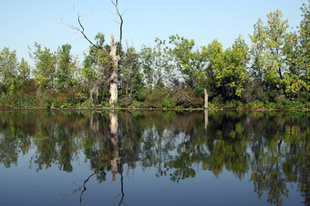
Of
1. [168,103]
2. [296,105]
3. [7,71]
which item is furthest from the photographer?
[7,71]

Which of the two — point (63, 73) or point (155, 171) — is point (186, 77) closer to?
point (63, 73)

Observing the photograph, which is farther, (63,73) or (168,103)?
(63,73)

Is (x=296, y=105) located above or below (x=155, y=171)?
above

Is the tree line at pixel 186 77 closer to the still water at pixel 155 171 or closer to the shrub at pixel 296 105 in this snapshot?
the shrub at pixel 296 105

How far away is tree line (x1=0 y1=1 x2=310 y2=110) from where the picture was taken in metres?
33.5

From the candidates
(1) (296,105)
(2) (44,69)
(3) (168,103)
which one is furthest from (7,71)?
(1) (296,105)

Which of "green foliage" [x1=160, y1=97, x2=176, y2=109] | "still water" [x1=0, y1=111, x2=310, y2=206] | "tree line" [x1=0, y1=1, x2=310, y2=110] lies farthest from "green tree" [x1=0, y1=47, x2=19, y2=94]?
"still water" [x1=0, y1=111, x2=310, y2=206]

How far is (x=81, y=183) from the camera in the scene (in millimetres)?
6133

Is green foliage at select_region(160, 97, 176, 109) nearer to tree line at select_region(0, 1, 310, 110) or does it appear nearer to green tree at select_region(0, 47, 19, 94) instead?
tree line at select_region(0, 1, 310, 110)

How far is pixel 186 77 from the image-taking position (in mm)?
38219

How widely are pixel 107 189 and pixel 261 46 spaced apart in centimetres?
3288

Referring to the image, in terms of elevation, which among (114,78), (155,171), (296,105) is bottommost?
(155,171)

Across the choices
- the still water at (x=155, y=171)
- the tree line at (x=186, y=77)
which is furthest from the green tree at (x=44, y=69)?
the still water at (x=155, y=171)

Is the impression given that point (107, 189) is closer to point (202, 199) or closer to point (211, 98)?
point (202, 199)
